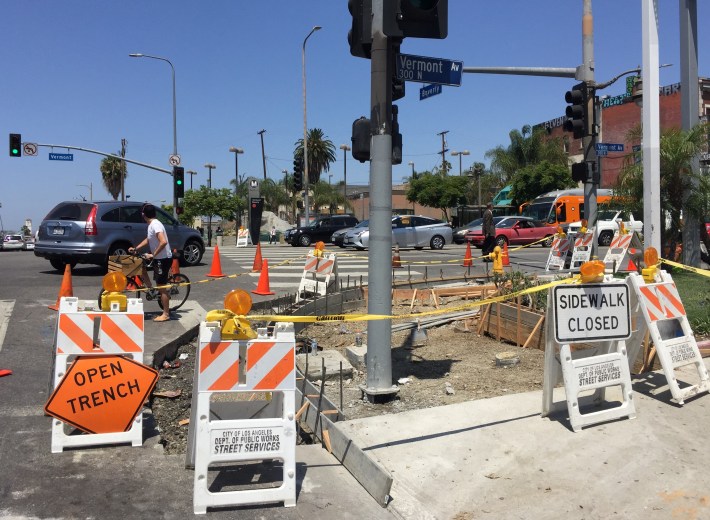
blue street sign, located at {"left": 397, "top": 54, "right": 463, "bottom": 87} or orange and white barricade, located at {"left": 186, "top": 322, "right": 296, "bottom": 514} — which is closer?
orange and white barricade, located at {"left": 186, "top": 322, "right": 296, "bottom": 514}

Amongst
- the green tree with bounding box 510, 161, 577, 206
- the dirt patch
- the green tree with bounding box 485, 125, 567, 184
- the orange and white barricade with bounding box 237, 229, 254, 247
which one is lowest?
the dirt patch

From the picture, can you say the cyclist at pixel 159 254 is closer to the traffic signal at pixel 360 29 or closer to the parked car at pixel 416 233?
the traffic signal at pixel 360 29

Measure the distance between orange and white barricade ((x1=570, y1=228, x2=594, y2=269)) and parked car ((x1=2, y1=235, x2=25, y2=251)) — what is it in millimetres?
35558

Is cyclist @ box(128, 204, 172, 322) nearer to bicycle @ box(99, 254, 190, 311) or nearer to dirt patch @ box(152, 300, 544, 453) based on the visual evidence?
bicycle @ box(99, 254, 190, 311)

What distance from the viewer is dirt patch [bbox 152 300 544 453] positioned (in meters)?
5.94

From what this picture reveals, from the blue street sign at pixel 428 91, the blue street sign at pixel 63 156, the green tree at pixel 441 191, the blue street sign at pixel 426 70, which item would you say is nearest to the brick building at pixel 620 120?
the green tree at pixel 441 191

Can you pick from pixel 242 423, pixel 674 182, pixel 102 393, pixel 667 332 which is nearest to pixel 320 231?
pixel 674 182

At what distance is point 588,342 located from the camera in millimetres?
5395

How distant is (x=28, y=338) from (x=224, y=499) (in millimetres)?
5441

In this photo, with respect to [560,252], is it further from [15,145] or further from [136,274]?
[15,145]

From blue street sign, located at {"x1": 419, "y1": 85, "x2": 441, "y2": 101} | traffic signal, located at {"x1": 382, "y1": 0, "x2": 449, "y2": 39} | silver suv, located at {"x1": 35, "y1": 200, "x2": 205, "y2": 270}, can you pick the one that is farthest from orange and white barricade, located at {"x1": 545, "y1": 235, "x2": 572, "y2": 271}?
traffic signal, located at {"x1": 382, "y1": 0, "x2": 449, "y2": 39}

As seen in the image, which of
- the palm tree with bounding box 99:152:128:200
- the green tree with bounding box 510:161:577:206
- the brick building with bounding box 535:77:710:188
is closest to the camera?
the brick building with bounding box 535:77:710:188

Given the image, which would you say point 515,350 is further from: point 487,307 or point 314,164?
point 314,164

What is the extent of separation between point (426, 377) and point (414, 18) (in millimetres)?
3589
